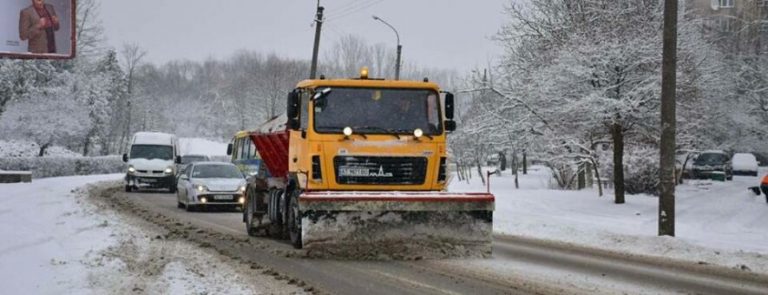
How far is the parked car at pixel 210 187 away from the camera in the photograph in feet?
73.3

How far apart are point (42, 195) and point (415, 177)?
1835 centimetres

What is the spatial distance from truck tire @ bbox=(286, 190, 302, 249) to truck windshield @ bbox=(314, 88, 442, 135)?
1215 mm

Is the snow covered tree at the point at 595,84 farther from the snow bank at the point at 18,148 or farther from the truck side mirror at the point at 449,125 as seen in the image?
the snow bank at the point at 18,148

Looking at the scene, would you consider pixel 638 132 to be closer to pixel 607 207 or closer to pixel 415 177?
pixel 607 207

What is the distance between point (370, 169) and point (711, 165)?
37528 millimetres

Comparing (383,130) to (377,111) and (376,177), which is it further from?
(376,177)

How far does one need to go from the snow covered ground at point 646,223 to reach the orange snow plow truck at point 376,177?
381 centimetres

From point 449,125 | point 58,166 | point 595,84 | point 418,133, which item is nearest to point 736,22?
point 595,84

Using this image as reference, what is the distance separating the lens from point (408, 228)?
11.6 metres

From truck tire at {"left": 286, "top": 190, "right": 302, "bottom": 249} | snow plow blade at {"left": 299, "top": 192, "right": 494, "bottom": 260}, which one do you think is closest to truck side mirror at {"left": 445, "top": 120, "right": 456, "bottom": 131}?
snow plow blade at {"left": 299, "top": 192, "right": 494, "bottom": 260}

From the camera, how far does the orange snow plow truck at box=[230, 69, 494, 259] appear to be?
11508 mm

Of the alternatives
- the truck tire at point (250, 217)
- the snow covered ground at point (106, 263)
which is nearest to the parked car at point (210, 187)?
the snow covered ground at point (106, 263)

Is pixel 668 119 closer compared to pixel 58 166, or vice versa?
pixel 668 119

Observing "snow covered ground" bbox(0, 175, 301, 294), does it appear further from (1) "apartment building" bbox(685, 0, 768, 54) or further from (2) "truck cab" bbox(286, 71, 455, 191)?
(1) "apartment building" bbox(685, 0, 768, 54)
